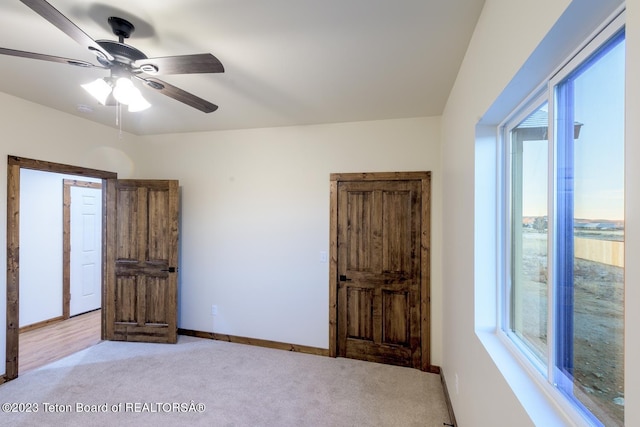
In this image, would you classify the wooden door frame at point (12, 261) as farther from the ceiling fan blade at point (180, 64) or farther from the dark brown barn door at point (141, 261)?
the ceiling fan blade at point (180, 64)

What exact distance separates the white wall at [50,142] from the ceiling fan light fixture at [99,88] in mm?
1675

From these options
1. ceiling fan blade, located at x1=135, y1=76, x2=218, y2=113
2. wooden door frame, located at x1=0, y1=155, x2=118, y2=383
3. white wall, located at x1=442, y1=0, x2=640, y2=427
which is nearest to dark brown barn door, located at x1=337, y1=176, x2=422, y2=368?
white wall, located at x1=442, y1=0, x2=640, y2=427

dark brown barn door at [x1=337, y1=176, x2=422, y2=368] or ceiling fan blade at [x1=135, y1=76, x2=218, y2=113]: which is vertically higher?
ceiling fan blade at [x1=135, y1=76, x2=218, y2=113]

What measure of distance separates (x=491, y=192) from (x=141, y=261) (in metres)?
3.71

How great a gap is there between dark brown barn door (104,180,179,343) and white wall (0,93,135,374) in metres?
0.36

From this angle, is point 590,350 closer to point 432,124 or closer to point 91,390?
point 432,124

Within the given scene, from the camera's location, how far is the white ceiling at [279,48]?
5.05ft

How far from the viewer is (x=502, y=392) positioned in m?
1.23

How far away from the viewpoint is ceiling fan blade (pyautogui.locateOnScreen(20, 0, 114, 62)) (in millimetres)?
1123

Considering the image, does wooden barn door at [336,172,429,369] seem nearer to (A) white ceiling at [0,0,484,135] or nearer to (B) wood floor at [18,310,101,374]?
(A) white ceiling at [0,0,484,135]

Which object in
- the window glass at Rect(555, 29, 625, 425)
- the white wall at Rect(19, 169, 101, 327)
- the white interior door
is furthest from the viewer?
the white interior door

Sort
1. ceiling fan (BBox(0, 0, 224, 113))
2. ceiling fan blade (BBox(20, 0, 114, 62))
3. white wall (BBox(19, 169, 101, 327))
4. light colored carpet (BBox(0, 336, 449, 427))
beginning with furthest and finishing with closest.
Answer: white wall (BBox(19, 169, 101, 327)), light colored carpet (BBox(0, 336, 449, 427)), ceiling fan (BBox(0, 0, 224, 113)), ceiling fan blade (BBox(20, 0, 114, 62))

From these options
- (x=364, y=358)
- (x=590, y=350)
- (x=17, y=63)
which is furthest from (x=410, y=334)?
(x=17, y=63)
